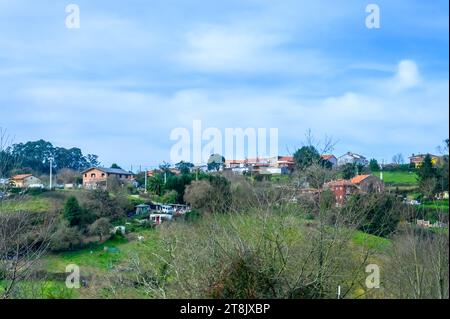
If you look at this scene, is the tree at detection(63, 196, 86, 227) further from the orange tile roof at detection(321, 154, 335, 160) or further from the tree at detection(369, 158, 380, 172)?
the tree at detection(369, 158, 380, 172)

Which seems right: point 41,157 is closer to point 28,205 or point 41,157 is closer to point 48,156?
point 48,156

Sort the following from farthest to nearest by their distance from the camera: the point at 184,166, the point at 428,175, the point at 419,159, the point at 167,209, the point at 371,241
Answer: the point at 167,209 < the point at 184,166 < the point at 371,241 < the point at 419,159 < the point at 428,175

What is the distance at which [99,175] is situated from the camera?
8.57m

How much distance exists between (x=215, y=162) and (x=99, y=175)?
2.01 metres

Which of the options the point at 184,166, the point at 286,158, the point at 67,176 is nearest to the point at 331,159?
the point at 286,158

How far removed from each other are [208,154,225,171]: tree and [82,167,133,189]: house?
1438 mm

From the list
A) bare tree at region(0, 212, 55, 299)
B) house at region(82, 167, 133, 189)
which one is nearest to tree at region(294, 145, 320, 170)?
house at region(82, 167, 133, 189)

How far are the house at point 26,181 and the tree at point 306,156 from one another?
450cm

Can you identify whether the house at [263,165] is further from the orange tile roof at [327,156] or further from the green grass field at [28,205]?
the green grass field at [28,205]

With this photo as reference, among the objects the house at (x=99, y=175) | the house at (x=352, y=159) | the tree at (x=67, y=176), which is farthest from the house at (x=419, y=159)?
the tree at (x=67, y=176)

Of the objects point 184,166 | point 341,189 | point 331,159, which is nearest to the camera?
point 331,159

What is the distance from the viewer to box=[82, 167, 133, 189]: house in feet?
27.9

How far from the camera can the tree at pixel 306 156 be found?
7637 mm

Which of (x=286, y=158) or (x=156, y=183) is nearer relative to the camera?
(x=286, y=158)
